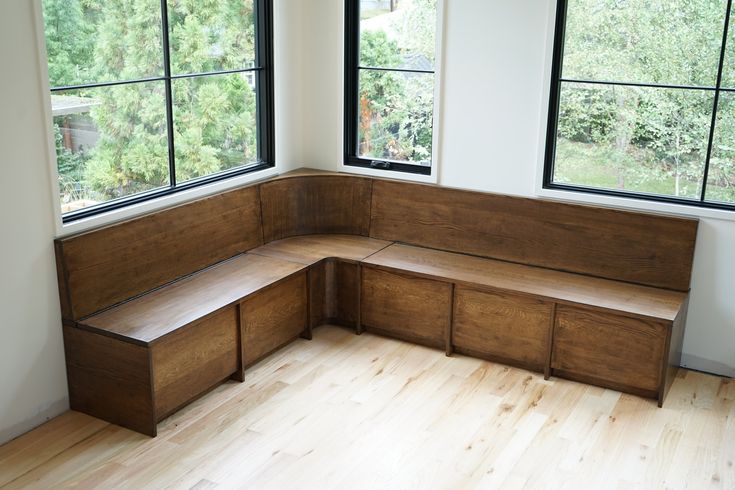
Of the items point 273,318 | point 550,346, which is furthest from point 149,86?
point 550,346

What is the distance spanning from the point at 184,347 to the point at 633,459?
6.35 ft

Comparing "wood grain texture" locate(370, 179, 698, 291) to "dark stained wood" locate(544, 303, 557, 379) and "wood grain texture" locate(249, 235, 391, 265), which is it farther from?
"dark stained wood" locate(544, 303, 557, 379)

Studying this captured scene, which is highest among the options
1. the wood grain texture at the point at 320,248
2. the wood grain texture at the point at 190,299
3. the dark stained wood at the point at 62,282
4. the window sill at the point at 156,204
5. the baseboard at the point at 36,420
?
the window sill at the point at 156,204

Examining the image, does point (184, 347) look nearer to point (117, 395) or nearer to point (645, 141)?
point (117, 395)

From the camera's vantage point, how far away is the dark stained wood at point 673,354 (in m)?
3.67

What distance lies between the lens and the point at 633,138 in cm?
397

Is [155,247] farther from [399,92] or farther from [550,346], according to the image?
[550,346]

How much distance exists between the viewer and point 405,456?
10.8 feet

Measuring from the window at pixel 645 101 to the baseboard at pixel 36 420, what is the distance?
2585 mm

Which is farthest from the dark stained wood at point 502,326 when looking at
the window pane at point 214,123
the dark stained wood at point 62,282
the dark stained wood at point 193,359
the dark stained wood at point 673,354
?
the dark stained wood at point 62,282

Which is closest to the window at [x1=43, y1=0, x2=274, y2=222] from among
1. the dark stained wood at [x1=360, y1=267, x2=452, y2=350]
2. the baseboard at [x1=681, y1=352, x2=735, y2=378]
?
the dark stained wood at [x1=360, y1=267, x2=452, y2=350]

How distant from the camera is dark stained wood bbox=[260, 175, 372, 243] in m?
4.64

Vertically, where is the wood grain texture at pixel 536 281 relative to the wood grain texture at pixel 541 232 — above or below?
below

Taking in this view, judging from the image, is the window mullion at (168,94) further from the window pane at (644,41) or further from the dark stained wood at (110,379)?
the window pane at (644,41)
